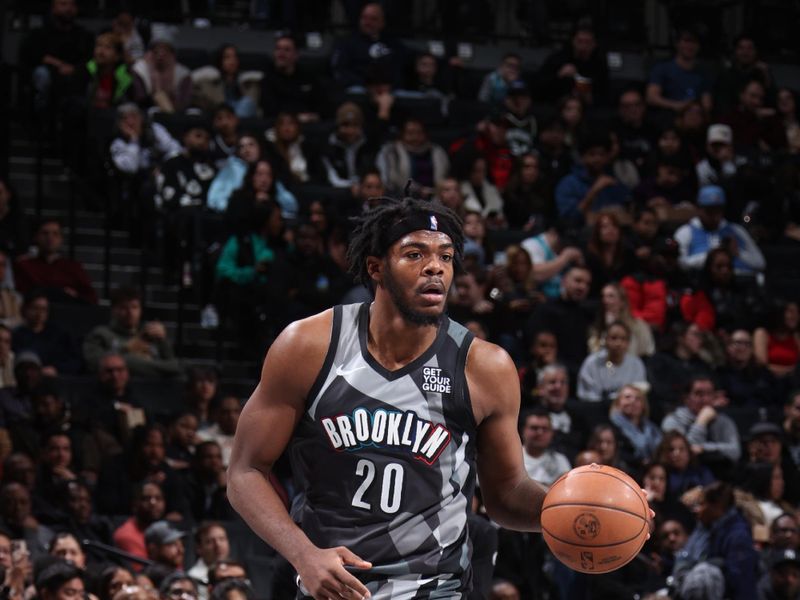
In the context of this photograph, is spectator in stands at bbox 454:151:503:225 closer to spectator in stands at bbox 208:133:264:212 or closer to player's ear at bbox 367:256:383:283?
spectator in stands at bbox 208:133:264:212

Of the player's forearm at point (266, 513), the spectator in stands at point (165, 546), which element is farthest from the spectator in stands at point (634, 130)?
the player's forearm at point (266, 513)

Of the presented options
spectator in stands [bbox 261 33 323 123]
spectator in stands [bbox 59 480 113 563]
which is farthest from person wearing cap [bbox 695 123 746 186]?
spectator in stands [bbox 59 480 113 563]

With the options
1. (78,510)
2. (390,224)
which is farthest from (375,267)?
(78,510)

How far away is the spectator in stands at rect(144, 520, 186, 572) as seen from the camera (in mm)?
9305

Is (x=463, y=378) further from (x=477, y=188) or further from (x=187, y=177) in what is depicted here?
(x=477, y=188)

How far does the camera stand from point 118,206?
523 inches

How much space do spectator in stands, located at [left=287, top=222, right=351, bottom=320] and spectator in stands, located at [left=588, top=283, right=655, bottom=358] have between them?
202 cm

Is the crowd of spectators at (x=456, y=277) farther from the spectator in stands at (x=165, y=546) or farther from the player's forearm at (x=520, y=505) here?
the player's forearm at (x=520, y=505)

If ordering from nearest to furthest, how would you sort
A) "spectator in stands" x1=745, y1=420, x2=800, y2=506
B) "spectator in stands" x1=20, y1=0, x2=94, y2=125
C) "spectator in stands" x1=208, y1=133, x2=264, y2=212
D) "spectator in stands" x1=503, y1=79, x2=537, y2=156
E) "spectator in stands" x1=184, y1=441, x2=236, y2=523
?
"spectator in stands" x1=184, y1=441, x2=236, y2=523 → "spectator in stands" x1=745, y1=420, x2=800, y2=506 → "spectator in stands" x1=208, y1=133, x2=264, y2=212 → "spectator in stands" x1=20, y1=0, x2=94, y2=125 → "spectator in stands" x1=503, y1=79, x2=537, y2=156

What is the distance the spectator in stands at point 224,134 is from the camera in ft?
42.1

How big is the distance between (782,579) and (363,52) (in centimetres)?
699

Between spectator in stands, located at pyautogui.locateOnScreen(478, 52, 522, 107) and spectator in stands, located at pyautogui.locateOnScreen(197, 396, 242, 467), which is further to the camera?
spectator in stands, located at pyautogui.locateOnScreen(478, 52, 522, 107)

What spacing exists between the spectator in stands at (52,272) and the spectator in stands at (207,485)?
2.15m

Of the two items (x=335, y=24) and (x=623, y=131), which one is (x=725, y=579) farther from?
(x=335, y=24)
